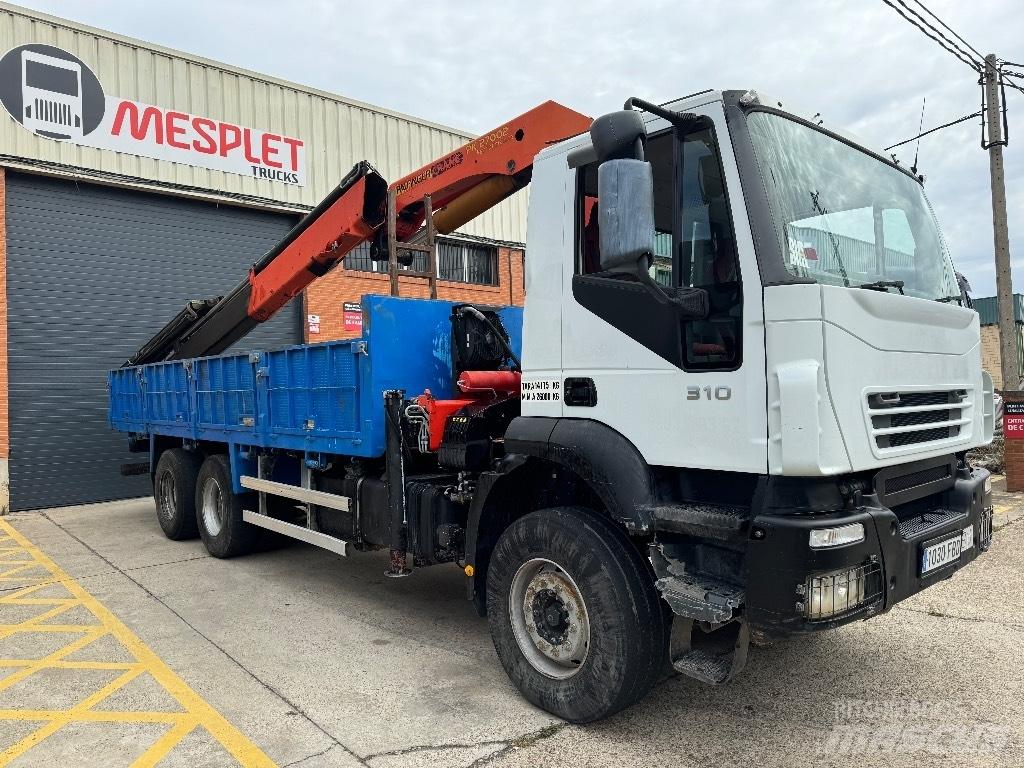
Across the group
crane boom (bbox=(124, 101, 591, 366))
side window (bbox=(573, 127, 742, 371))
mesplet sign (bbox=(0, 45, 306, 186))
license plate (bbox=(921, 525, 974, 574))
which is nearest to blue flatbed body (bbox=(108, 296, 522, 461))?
crane boom (bbox=(124, 101, 591, 366))

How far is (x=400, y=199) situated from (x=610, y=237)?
11.2 ft

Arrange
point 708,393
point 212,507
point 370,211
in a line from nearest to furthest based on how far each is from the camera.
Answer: point 708,393 < point 370,211 < point 212,507

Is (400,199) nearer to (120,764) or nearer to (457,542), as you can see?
(457,542)

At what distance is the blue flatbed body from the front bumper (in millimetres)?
2673

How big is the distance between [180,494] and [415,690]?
16.4 feet

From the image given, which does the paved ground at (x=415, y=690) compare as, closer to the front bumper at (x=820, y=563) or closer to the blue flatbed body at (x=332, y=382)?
the front bumper at (x=820, y=563)

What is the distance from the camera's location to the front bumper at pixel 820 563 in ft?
8.94

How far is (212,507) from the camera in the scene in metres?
7.45

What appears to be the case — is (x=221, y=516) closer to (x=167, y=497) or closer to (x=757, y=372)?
(x=167, y=497)

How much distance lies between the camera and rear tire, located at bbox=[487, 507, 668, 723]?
10.6 feet

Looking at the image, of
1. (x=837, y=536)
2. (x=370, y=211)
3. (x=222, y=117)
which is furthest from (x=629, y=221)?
(x=222, y=117)

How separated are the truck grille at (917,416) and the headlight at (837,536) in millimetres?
390

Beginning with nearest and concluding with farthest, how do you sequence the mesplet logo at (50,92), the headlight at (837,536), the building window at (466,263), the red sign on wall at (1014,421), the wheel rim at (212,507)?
1. the headlight at (837,536)
2. the wheel rim at (212,507)
3. the red sign on wall at (1014,421)
4. the mesplet logo at (50,92)
5. the building window at (466,263)

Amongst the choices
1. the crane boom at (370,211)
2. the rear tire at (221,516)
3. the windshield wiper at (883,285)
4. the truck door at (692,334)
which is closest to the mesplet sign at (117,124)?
the crane boom at (370,211)
